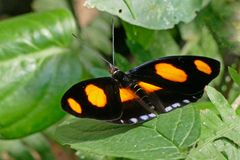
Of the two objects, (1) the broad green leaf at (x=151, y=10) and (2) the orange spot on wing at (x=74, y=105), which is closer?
(2) the orange spot on wing at (x=74, y=105)

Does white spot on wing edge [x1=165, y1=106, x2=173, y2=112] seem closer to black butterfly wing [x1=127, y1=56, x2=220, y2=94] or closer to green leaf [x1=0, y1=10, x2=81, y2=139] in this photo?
black butterfly wing [x1=127, y1=56, x2=220, y2=94]

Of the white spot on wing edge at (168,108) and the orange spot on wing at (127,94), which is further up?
the orange spot on wing at (127,94)

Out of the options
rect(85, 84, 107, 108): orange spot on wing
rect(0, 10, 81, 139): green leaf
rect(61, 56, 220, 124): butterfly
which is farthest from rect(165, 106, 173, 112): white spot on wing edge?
rect(0, 10, 81, 139): green leaf

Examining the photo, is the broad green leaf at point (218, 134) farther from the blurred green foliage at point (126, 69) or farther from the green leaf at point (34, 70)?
the green leaf at point (34, 70)

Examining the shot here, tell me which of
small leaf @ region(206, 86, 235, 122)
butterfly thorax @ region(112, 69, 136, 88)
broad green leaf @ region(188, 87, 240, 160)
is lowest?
broad green leaf @ region(188, 87, 240, 160)

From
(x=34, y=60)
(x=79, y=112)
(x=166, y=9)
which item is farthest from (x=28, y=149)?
(x=79, y=112)

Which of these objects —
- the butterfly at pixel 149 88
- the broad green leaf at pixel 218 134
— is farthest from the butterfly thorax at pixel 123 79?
the broad green leaf at pixel 218 134

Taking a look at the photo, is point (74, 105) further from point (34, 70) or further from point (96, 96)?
point (34, 70)
